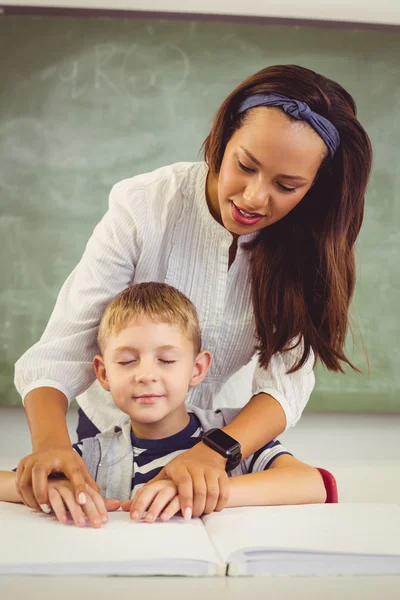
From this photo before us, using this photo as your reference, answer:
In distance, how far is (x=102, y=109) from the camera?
377 centimetres

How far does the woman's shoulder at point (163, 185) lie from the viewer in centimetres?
143

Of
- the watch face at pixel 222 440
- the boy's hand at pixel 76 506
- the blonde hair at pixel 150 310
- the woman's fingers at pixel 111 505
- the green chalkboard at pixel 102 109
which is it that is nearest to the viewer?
the boy's hand at pixel 76 506

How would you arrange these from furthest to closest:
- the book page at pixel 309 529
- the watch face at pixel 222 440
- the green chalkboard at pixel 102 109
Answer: the green chalkboard at pixel 102 109 < the watch face at pixel 222 440 < the book page at pixel 309 529

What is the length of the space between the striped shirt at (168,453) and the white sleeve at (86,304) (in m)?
0.13

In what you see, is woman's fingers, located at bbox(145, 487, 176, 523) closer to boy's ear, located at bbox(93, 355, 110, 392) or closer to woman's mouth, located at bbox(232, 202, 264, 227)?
boy's ear, located at bbox(93, 355, 110, 392)

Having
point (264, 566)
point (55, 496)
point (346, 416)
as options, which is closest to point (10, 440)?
point (346, 416)

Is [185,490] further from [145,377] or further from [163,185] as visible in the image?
[163,185]

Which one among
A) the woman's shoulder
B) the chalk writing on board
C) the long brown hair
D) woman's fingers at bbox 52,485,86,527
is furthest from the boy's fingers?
the chalk writing on board

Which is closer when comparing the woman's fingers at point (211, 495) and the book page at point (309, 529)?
the book page at point (309, 529)

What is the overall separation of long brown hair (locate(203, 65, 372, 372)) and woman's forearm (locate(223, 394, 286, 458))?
10 cm

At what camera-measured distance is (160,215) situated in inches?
56.5

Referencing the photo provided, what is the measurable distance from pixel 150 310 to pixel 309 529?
50cm

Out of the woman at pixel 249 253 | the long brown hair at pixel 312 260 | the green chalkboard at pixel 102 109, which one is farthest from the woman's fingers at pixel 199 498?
the green chalkboard at pixel 102 109

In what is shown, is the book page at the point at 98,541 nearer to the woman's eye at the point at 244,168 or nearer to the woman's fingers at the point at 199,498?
the woman's fingers at the point at 199,498
